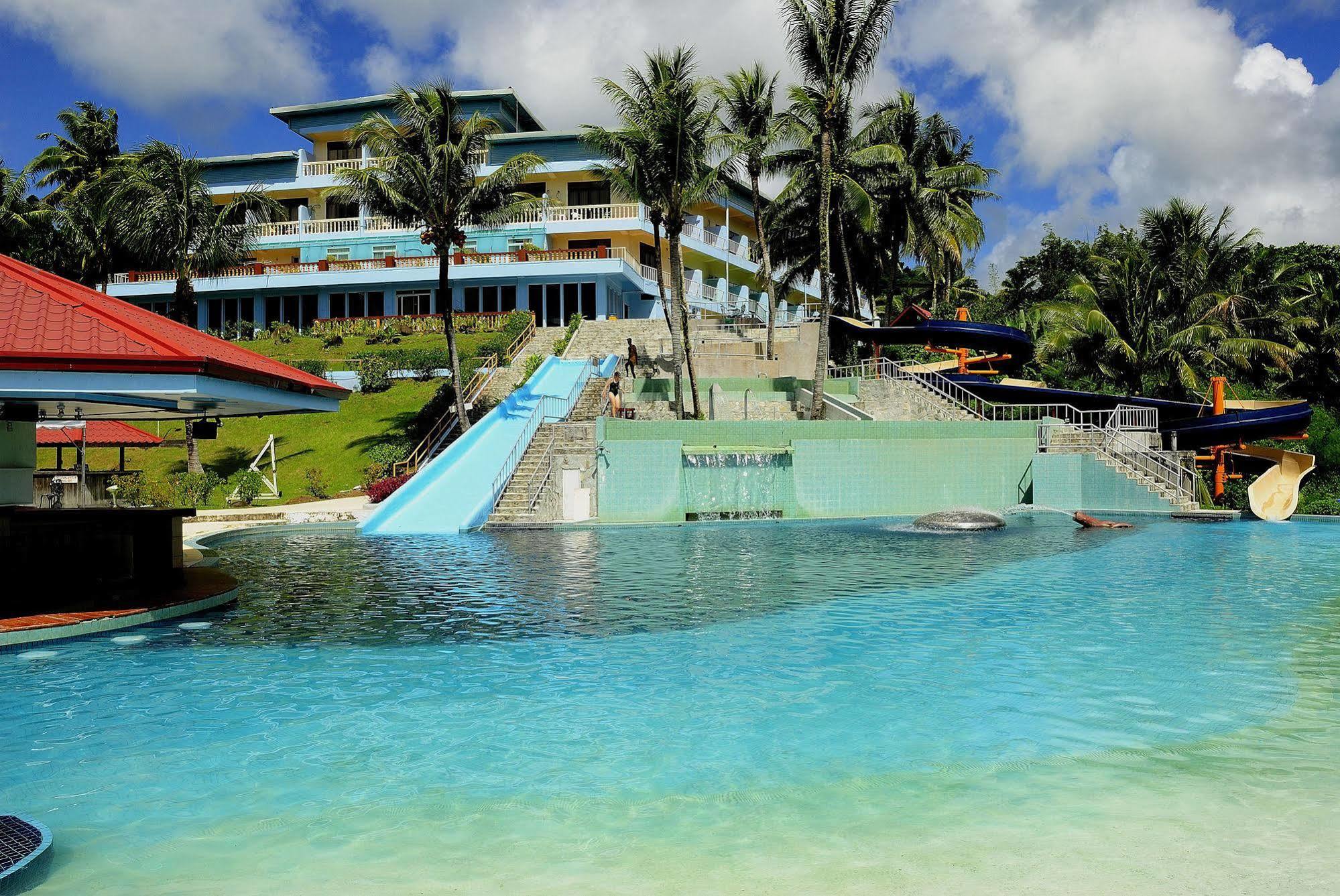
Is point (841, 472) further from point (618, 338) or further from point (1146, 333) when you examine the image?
point (618, 338)

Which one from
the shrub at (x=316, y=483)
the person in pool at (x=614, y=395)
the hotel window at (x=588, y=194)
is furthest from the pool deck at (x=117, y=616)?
the hotel window at (x=588, y=194)

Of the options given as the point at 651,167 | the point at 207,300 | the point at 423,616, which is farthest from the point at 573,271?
the point at 423,616

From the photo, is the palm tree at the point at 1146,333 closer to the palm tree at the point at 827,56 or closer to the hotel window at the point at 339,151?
the palm tree at the point at 827,56

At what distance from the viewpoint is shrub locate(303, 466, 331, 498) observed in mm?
28844

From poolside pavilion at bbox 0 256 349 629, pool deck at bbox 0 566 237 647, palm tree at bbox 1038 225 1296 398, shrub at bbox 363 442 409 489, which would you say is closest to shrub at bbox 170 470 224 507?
shrub at bbox 363 442 409 489

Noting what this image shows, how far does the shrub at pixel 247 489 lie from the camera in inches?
1062

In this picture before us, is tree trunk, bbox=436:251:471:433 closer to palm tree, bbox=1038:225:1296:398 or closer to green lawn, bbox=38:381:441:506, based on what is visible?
green lawn, bbox=38:381:441:506

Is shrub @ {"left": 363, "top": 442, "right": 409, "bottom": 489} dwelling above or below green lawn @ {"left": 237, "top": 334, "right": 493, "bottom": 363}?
below

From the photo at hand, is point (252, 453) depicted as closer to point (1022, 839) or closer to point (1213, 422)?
point (1213, 422)

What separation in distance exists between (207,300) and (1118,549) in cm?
4654

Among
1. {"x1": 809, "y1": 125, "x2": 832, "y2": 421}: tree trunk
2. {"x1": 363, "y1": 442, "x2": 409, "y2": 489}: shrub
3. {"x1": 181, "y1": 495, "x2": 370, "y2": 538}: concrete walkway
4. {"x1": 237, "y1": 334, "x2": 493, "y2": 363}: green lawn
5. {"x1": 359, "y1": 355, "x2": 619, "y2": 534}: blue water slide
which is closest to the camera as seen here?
{"x1": 359, "y1": 355, "x2": 619, "y2": 534}: blue water slide

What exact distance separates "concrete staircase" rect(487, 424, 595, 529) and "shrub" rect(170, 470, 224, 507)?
33.1ft

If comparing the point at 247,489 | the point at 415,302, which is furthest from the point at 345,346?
the point at 247,489

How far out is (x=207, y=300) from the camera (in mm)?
50969
